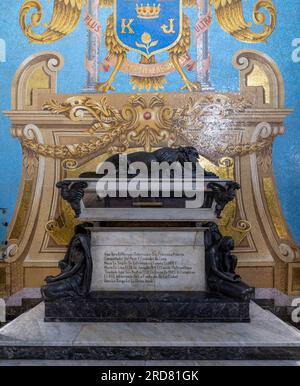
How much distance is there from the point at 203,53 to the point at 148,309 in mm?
2585

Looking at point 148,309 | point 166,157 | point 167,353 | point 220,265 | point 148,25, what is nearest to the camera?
→ point 167,353


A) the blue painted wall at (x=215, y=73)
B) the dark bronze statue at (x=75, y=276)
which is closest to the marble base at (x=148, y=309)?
the dark bronze statue at (x=75, y=276)

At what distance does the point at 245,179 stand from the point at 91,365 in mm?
2398

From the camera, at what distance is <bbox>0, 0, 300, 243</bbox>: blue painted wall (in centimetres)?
416

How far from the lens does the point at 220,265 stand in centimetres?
318

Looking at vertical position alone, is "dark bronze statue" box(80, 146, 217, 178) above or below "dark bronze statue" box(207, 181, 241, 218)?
above

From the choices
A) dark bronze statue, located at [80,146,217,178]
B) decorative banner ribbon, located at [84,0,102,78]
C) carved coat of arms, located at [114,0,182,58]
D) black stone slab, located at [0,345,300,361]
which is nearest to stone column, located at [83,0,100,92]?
decorative banner ribbon, located at [84,0,102,78]

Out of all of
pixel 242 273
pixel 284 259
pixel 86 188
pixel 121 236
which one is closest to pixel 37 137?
pixel 86 188

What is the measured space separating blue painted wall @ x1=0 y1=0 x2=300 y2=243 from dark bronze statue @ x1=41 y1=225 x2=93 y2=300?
1.30 meters

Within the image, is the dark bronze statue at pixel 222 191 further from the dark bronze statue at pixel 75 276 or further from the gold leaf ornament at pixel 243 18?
the gold leaf ornament at pixel 243 18

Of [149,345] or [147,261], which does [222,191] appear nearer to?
[147,261]

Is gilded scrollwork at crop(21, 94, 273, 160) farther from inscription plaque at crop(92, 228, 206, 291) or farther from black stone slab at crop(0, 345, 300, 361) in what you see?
black stone slab at crop(0, 345, 300, 361)

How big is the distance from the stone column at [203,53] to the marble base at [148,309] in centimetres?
220

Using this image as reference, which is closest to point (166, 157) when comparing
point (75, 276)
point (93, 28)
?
point (75, 276)
